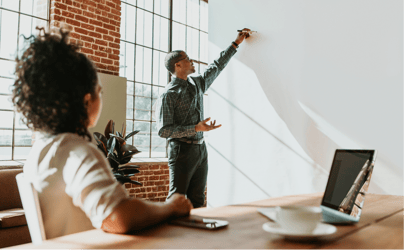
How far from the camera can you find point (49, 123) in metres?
0.92

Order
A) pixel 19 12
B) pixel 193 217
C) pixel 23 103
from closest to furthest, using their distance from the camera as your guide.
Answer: pixel 23 103, pixel 193 217, pixel 19 12

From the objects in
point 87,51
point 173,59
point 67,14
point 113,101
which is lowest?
point 113,101

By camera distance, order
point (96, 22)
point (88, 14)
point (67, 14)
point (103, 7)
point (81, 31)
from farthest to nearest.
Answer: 1. point (103, 7)
2. point (96, 22)
3. point (88, 14)
4. point (81, 31)
5. point (67, 14)

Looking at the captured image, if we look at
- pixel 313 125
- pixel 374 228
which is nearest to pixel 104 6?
pixel 313 125

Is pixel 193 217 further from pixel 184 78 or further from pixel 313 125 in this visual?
pixel 184 78

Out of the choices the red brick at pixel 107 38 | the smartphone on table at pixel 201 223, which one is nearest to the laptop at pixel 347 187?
the smartphone on table at pixel 201 223

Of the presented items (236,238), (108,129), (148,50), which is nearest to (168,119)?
(108,129)

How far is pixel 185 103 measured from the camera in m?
2.88

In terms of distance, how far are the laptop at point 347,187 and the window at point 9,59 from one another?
4.06 metres

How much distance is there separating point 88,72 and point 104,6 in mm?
4562

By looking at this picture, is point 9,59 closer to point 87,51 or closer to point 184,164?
point 87,51

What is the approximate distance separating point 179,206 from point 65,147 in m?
0.39

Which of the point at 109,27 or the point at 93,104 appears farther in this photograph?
the point at 109,27

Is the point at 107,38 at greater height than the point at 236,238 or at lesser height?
greater
